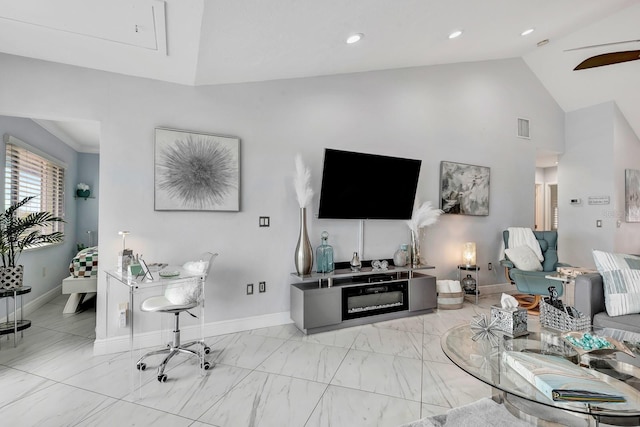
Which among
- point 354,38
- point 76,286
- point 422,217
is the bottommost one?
point 76,286

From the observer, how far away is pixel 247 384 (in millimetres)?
2182

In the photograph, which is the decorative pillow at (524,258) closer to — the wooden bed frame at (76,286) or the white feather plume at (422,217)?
the white feather plume at (422,217)

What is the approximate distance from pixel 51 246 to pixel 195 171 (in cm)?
278

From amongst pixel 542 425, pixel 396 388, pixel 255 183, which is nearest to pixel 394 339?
pixel 396 388

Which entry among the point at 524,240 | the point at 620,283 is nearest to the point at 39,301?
the point at 620,283

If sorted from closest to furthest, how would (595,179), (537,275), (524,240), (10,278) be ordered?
(10,278) < (537,275) < (524,240) < (595,179)

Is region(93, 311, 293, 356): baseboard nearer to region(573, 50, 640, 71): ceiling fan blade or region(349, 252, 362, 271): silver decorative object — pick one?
region(349, 252, 362, 271): silver decorative object

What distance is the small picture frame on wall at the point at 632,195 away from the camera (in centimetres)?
519

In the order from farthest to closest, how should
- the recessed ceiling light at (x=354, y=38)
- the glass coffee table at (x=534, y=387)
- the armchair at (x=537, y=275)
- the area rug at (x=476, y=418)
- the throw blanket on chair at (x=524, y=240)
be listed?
the throw blanket on chair at (x=524, y=240) < the armchair at (x=537, y=275) < the recessed ceiling light at (x=354, y=38) < the area rug at (x=476, y=418) < the glass coffee table at (x=534, y=387)

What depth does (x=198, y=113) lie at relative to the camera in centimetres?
306

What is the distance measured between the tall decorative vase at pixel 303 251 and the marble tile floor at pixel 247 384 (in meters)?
0.66

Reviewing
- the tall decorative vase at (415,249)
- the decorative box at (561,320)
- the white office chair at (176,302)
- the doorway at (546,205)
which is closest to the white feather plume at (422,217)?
the tall decorative vase at (415,249)

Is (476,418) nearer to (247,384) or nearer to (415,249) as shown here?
(247,384)

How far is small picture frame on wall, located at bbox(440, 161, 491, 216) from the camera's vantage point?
14.7 feet
